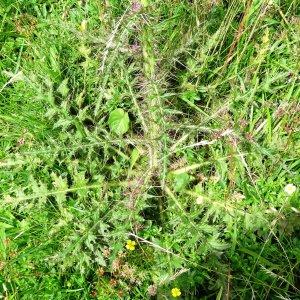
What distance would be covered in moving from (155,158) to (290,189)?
2.36 feet

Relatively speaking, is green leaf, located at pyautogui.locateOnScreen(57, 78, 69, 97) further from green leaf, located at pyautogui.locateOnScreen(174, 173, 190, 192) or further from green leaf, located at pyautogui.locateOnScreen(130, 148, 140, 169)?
green leaf, located at pyautogui.locateOnScreen(174, 173, 190, 192)

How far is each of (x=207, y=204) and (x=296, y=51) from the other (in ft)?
3.14

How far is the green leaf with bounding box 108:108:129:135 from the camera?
2.37 m

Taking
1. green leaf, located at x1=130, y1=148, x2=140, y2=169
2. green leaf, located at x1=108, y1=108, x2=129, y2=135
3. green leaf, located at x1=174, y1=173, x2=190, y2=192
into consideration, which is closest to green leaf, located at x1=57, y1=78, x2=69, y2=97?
green leaf, located at x1=108, y1=108, x2=129, y2=135

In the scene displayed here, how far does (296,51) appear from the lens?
2.46 meters

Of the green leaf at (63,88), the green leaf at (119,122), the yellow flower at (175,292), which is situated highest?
the green leaf at (63,88)

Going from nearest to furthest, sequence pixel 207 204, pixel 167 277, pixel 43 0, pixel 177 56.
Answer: pixel 167 277
pixel 207 204
pixel 177 56
pixel 43 0

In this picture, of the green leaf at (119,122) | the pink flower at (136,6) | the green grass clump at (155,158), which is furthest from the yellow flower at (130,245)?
the pink flower at (136,6)

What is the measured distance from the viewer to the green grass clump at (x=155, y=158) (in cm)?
223

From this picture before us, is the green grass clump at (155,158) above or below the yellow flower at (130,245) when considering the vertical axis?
above

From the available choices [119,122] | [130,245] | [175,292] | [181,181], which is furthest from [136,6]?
[175,292]

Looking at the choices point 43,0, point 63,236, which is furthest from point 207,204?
point 43,0

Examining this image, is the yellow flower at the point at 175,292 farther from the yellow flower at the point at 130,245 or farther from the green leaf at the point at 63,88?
the green leaf at the point at 63,88

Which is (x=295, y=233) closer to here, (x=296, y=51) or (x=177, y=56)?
(x=296, y=51)
